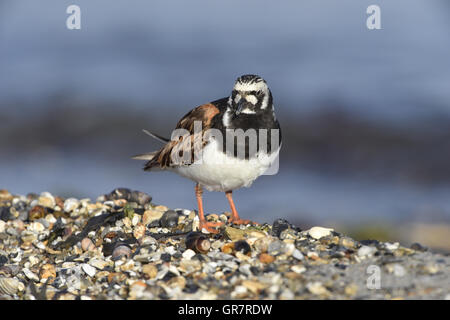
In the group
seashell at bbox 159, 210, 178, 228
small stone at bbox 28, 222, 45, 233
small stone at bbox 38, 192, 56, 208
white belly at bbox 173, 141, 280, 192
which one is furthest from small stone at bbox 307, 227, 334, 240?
small stone at bbox 38, 192, 56, 208

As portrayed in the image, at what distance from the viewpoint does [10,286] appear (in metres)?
5.32

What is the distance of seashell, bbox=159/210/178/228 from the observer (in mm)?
6434

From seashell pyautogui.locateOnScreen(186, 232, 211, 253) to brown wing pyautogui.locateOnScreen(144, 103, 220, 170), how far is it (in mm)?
974

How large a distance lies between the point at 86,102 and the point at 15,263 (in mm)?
9807

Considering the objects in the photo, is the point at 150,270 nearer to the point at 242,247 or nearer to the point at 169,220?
the point at 242,247

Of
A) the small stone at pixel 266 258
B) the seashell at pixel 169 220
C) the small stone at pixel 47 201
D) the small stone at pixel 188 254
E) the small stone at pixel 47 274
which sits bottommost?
the small stone at pixel 47 274

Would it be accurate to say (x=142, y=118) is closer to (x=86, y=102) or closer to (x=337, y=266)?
(x=86, y=102)

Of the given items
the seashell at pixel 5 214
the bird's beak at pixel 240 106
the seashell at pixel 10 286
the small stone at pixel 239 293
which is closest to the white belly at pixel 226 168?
the bird's beak at pixel 240 106

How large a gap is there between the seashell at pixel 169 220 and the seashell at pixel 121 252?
0.73 m

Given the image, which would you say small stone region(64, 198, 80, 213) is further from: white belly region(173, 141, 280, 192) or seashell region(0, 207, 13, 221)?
white belly region(173, 141, 280, 192)

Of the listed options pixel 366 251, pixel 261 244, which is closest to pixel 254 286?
pixel 261 244

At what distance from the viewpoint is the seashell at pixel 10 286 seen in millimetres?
5262

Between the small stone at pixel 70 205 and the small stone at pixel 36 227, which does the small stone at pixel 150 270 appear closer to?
the small stone at pixel 36 227
